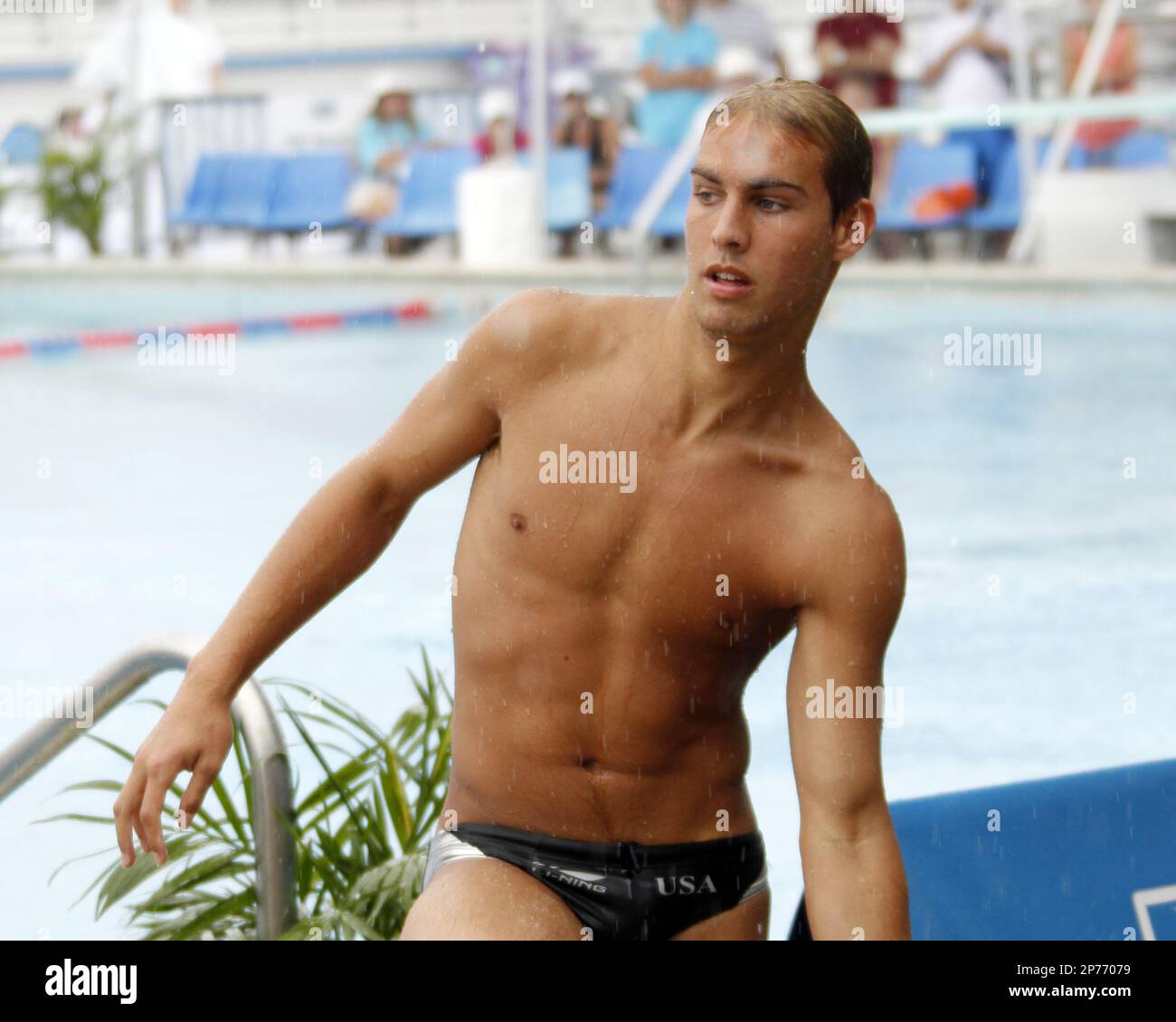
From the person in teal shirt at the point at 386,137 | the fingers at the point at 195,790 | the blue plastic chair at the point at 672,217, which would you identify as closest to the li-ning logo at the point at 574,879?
the fingers at the point at 195,790

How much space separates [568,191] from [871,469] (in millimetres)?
6442

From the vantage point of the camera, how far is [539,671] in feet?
7.50

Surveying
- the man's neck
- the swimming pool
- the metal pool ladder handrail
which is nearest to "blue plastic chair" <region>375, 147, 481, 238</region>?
the swimming pool

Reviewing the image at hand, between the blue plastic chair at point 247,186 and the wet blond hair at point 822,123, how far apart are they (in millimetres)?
15456

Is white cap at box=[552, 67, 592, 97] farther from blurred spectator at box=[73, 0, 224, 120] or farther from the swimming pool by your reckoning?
blurred spectator at box=[73, 0, 224, 120]

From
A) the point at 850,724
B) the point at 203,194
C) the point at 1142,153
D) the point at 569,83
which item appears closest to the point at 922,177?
the point at 1142,153

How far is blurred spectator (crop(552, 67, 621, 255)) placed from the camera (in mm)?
15383

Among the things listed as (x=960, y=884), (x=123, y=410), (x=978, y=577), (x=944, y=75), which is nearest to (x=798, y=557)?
(x=960, y=884)

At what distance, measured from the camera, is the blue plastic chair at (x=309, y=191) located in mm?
16828

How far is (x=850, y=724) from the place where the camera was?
6.96 feet

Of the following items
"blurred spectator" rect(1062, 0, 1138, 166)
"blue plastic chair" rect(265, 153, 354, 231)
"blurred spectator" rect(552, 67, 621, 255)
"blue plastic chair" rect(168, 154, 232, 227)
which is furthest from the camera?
"blue plastic chair" rect(168, 154, 232, 227)
